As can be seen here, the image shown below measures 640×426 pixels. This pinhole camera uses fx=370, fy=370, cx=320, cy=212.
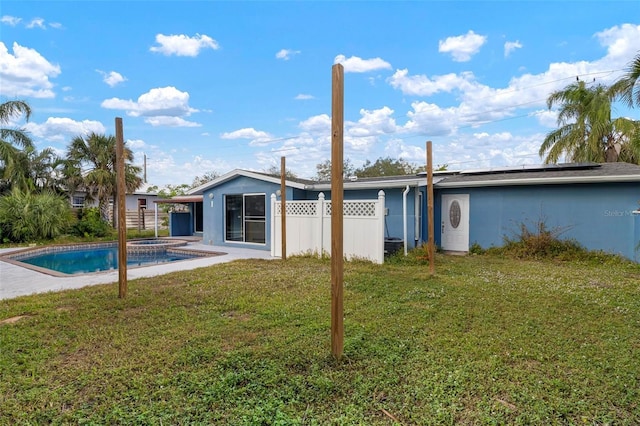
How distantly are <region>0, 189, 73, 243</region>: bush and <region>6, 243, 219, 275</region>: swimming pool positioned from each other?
187 centimetres

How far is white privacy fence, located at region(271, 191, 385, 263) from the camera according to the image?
28.8 feet

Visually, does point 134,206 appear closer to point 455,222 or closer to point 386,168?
point 386,168

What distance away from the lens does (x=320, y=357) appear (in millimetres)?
3254

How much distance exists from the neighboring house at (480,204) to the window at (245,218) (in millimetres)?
34

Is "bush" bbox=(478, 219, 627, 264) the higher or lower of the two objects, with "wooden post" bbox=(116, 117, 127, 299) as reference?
lower

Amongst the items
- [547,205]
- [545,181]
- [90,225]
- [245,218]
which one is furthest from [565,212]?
[90,225]

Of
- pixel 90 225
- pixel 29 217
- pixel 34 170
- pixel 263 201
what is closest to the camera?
pixel 263 201

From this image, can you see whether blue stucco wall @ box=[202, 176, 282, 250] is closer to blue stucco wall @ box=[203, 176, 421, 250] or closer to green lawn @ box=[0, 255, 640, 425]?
blue stucco wall @ box=[203, 176, 421, 250]

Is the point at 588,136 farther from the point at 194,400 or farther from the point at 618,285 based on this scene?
the point at 194,400

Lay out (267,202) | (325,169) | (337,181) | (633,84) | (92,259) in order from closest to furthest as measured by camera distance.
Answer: (337,181), (633,84), (267,202), (92,259), (325,169)

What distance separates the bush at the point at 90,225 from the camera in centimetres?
1628

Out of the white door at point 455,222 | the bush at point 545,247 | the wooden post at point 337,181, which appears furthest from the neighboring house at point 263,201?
the wooden post at point 337,181

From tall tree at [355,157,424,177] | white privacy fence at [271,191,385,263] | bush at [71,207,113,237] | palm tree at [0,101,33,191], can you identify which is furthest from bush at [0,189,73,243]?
tall tree at [355,157,424,177]

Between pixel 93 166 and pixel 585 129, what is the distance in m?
23.0
